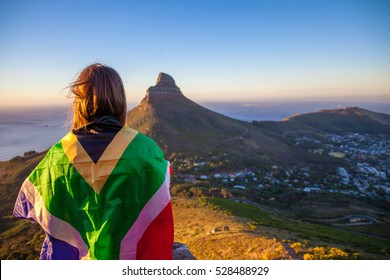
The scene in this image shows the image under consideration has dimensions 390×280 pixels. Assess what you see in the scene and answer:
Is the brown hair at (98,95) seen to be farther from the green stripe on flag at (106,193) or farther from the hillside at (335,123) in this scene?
the hillside at (335,123)

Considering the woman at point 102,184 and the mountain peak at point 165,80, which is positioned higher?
the mountain peak at point 165,80

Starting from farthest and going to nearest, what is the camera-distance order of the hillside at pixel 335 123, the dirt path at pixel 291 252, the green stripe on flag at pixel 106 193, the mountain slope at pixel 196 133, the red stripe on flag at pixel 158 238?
the hillside at pixel 335 123
the mountain slope at pixel 196 133
the dirt path at pixel 291 252
the red stripe on flag at pixel 158 238
the green stripe on flag at pixel 106 193

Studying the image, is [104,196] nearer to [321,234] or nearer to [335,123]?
[321,234]

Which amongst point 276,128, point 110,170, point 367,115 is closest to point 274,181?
point 110,170

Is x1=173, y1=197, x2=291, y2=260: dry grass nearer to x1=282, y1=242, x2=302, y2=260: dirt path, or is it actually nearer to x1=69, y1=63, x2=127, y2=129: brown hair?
x1=282, y1=242, x2=302, y2=260: dirt path

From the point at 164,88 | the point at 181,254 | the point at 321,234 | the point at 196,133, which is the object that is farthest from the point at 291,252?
the point at 164,88

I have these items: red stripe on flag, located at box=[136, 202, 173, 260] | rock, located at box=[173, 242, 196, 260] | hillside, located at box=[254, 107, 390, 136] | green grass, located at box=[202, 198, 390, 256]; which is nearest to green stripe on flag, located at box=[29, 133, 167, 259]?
red stripe on flag, located at box=[136, 202, 173, 260]

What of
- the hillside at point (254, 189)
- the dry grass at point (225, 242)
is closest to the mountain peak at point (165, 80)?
the hillside at point (254, 189)
